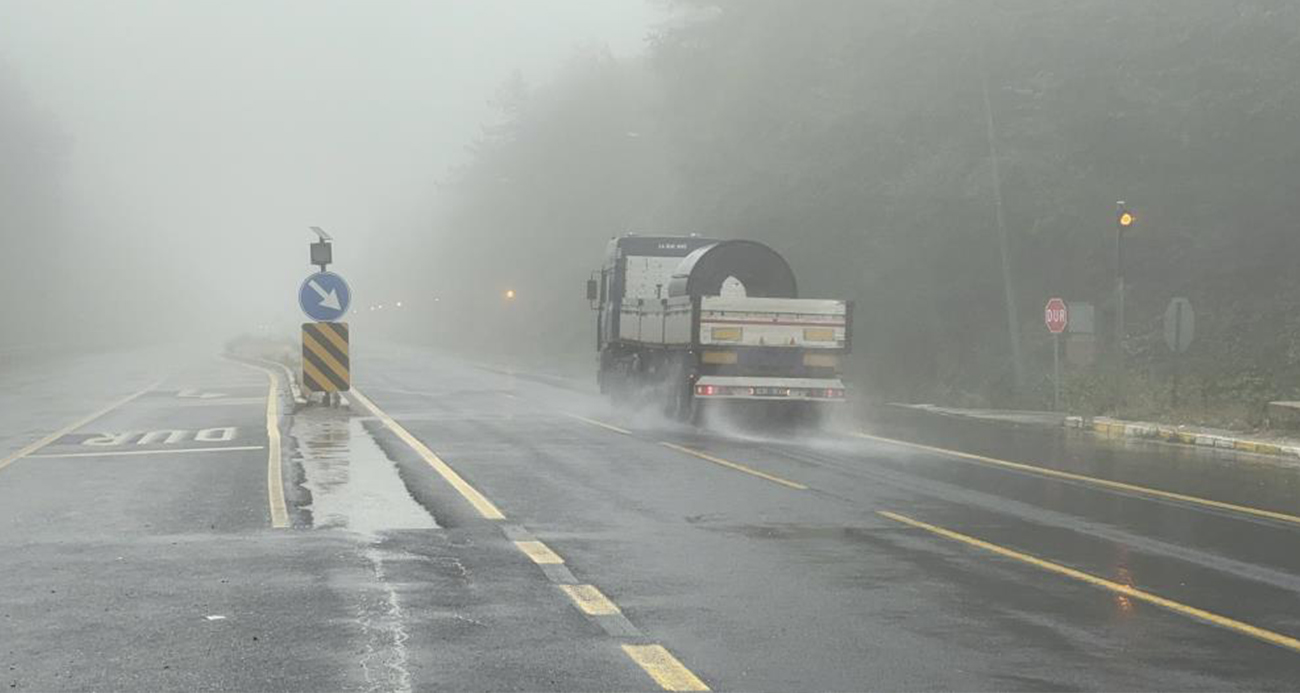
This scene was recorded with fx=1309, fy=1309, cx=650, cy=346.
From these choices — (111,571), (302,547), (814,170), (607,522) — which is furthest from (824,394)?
(814,170)

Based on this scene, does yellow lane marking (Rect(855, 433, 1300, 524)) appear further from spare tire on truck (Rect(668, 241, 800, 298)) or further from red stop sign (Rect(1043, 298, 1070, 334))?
red stop sign (Rect(1043, 298, 1070, 334))

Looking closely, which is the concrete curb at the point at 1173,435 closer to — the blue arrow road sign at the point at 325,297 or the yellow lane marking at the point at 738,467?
the yellow lane marking at the point at 738,467

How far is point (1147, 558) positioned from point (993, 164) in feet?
70.1

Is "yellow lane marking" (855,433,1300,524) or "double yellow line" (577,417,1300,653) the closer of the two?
"double yellow line" (577,417,1300,653)

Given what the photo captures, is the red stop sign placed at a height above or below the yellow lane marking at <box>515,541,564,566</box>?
above

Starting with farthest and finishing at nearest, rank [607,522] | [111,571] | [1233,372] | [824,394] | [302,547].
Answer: [1233,372] < [824,394] < [607,522] < [302,547] < [111,571]

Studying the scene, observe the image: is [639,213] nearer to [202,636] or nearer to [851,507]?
[851,507]

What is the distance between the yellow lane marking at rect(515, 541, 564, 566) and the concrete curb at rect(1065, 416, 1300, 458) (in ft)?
42.4

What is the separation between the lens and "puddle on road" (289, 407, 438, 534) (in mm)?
11016

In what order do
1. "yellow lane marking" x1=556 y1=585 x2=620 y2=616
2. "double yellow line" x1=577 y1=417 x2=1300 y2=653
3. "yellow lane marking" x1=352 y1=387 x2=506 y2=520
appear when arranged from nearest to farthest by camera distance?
"double yellow line" x1=577 y1=417 x2=1300 y2=653, "yellow lane marking" x1=556 y1=585 x2=620 y2=616, "yellow lane marking" x1=352 y1=387 x2=506 y2=520

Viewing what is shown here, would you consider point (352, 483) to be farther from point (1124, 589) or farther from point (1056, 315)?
point (1056, 315)

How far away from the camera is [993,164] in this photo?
98.0 ft

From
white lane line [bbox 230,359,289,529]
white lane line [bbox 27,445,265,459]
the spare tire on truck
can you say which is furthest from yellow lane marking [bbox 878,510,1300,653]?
the spare tire on truck

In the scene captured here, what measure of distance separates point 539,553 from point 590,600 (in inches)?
66.9
